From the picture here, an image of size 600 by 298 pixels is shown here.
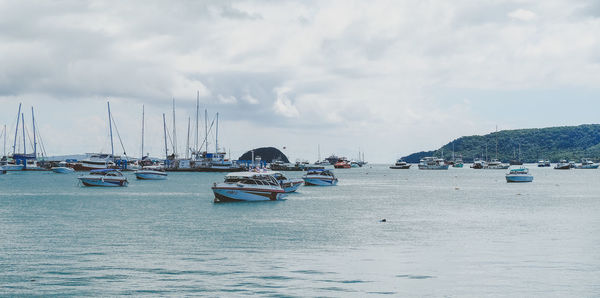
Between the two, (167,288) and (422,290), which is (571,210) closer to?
(422,290)

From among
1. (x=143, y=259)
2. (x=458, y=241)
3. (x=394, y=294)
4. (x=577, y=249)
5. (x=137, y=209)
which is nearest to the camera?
(x=394, y=294)

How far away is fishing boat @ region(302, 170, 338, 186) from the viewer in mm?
134000

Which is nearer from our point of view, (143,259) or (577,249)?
(143,259)

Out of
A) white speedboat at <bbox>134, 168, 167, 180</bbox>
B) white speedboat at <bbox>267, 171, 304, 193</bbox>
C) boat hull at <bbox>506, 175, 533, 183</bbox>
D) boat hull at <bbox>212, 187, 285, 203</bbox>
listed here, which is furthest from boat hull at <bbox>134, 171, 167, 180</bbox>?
boat hull at <bbox>212, 187, 285, 203</bbox>

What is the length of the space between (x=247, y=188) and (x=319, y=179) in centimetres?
5936

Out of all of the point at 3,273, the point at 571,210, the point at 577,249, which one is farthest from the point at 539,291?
the point at 571,210

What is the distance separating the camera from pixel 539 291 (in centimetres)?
2820

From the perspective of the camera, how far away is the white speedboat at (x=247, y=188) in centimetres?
7641

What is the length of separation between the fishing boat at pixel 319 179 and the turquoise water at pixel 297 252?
61.8 metres

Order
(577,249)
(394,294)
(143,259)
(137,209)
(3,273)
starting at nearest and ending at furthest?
1. (394,294)
2. (3,273)
3. (143,259)
4. (577,249)
5. (137,209)

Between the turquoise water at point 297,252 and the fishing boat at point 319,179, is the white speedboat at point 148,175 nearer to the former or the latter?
the fishing boat at point 319,179

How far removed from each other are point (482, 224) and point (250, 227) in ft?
69.7

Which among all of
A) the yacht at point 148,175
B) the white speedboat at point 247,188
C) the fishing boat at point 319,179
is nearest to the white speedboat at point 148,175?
the yacht at point 148,175

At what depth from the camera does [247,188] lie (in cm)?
7675
